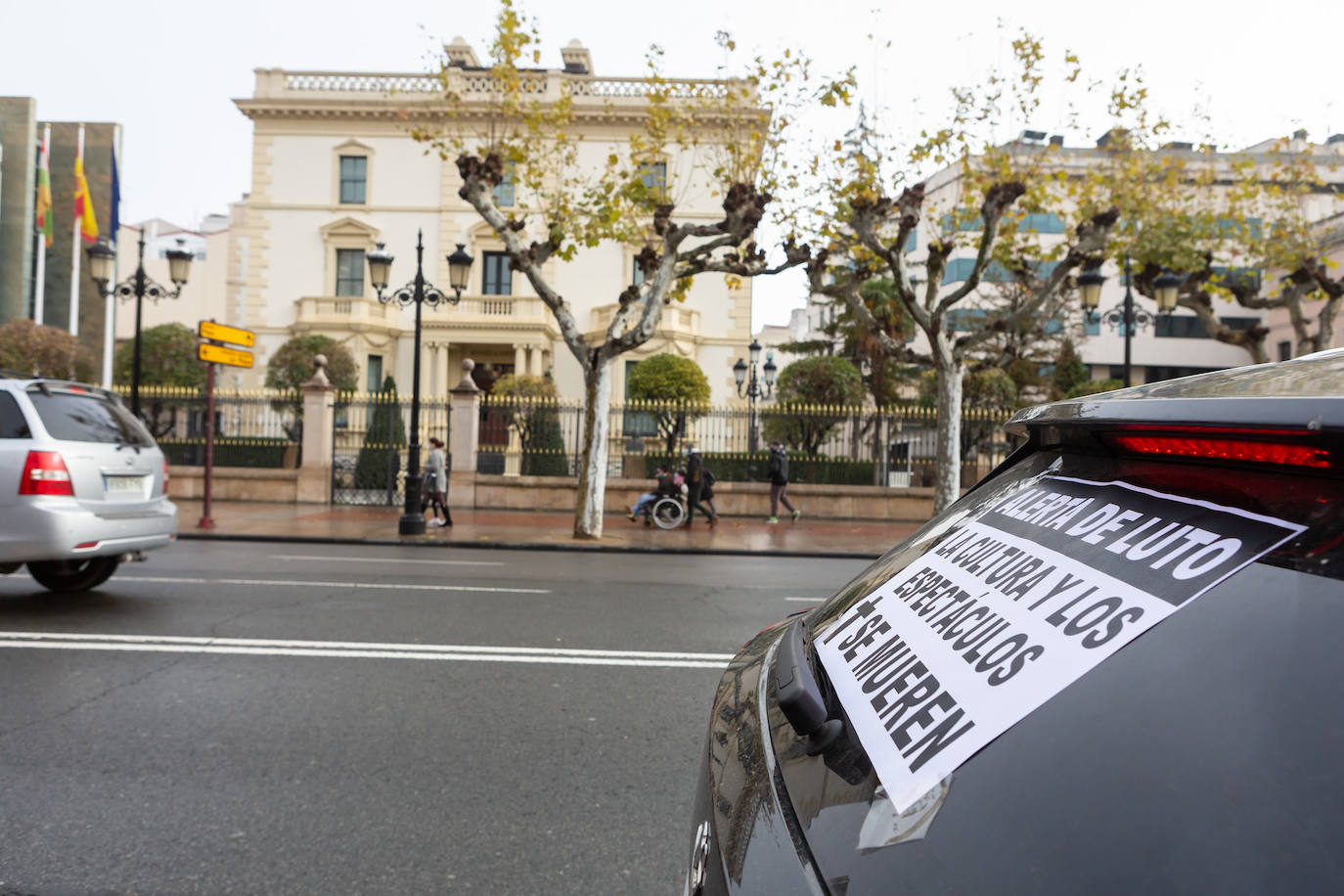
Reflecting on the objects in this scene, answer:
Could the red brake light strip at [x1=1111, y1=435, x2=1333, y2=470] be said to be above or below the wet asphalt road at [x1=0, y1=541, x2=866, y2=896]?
above

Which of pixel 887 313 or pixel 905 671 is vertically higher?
pixel 887 313

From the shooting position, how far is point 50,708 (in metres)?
4.33

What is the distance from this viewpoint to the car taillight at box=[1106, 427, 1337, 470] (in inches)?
36.0

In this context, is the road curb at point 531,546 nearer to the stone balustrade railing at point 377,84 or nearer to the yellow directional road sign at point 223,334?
the yellow directional road sign at point 223,334

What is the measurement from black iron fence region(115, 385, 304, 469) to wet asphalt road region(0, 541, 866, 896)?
14272mm

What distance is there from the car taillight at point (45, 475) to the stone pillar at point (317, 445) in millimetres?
13455

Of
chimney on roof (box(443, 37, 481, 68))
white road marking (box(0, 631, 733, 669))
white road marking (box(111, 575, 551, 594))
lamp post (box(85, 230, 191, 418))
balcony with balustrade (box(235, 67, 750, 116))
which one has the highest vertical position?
chimney on roof (box(443, 37, 481, 68))

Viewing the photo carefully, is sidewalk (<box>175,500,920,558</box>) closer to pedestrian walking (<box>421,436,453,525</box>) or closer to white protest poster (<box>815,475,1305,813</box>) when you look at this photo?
pedestrian walking (<box>421,436,453,525</box>)

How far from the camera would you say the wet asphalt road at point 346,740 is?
2859mm

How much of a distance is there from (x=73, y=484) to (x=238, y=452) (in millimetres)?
15495

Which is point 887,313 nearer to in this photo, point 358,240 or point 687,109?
point 687,109

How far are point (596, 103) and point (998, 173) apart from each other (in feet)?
74.2

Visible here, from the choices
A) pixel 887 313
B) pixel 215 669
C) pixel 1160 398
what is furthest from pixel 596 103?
pixel 1160 398

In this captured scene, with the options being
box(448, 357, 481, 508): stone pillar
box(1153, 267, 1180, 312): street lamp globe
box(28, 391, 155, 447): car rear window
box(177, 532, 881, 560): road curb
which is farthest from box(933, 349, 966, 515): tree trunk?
box(28, 391, 155, 447): car rear window
